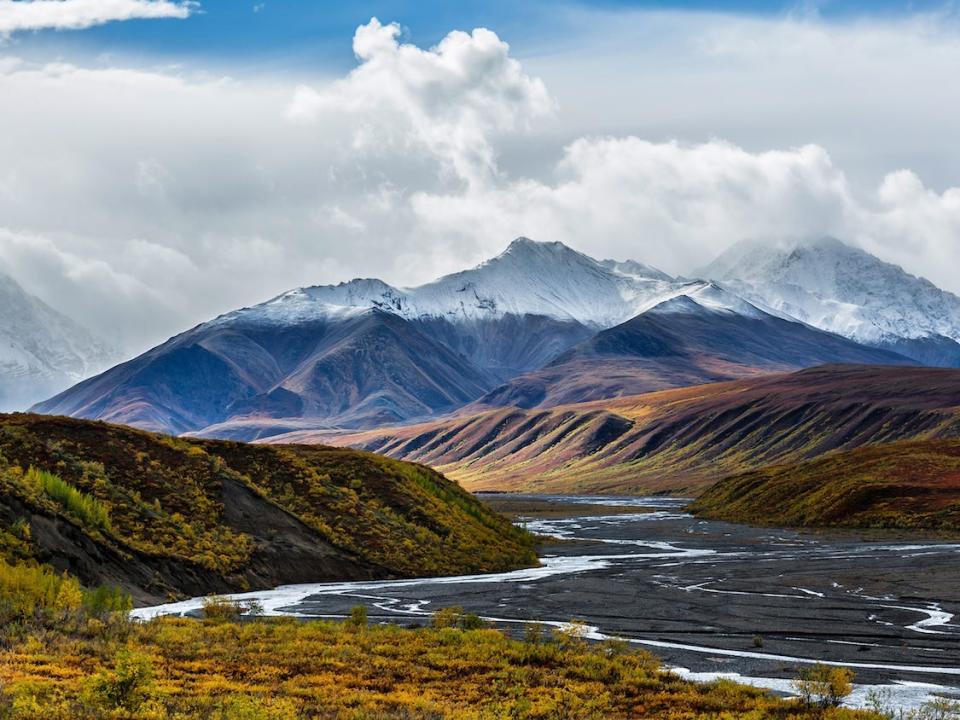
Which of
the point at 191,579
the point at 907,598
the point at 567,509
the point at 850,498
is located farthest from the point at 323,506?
the point at 567,509

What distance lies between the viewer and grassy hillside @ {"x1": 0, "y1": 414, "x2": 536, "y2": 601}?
51.1m

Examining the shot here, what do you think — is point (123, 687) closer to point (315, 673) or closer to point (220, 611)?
point (315, 673)

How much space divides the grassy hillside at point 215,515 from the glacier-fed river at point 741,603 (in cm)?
267

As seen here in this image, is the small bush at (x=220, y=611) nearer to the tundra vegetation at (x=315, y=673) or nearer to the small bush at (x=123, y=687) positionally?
the tundra vegetation at (x=315, y=673)

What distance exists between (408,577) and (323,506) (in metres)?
8.47

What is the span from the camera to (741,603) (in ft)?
171

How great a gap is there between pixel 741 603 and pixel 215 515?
98.4ft

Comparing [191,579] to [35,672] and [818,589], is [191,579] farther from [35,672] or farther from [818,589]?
[818,589]

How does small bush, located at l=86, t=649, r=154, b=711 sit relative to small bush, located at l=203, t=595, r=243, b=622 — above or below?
above

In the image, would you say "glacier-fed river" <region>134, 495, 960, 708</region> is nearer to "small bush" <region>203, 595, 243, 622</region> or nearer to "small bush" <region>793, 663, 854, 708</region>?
"small bush" <region>793, 663, 854, 708</region>

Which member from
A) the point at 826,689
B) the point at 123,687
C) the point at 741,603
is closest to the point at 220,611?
the point at 123,687

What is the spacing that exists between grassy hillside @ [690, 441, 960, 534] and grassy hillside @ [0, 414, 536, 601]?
46543mm

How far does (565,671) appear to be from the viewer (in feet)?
107

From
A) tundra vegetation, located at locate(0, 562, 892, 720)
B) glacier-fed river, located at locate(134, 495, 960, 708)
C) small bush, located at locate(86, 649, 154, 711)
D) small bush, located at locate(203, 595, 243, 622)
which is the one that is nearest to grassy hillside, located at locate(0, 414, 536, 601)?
glacier-fed river, located at locate(134, 495, 960, 708)
